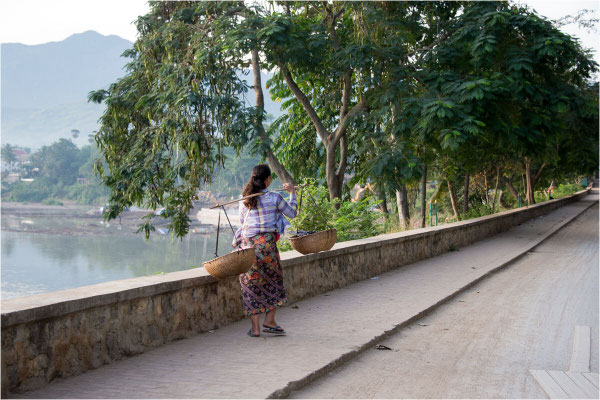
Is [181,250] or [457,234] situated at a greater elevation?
[457,234]

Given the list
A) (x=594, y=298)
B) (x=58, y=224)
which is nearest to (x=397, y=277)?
(x=594, y=298)

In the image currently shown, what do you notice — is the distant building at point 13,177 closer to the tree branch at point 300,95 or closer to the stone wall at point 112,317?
the tree branch at point 300,95

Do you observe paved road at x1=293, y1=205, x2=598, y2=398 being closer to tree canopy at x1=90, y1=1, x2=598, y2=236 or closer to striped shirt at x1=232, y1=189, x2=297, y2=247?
striped shirt at x1=232, y1=189, x2=297, y2=247

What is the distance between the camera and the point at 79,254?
76.5 meters

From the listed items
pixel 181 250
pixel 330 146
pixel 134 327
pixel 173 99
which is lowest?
pixel 181 250

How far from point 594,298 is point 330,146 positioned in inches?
502

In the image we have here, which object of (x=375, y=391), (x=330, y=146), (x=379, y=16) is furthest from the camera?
(x=330, y=146)

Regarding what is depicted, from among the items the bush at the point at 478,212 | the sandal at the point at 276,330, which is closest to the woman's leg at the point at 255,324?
the sandal at the point at 276,330

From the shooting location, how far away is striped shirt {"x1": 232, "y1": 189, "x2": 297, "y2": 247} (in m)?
6.57

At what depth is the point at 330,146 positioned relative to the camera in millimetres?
21656

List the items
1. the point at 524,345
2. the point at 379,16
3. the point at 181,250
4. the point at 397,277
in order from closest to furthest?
the point at 524,345 → the point at 397,277 → the point at 379,16 → the point at 181,250

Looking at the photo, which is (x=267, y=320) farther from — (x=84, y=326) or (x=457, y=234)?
(x=457, y=234)

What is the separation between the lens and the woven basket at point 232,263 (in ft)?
20.3

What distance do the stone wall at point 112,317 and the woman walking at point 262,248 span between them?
56 centimetres
